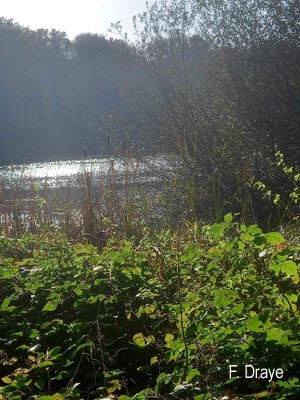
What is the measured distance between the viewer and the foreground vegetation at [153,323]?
1917 mm

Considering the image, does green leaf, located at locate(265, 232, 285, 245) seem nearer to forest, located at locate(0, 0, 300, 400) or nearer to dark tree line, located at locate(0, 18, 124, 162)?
forest, located at locate(0, 0, 300, 400)

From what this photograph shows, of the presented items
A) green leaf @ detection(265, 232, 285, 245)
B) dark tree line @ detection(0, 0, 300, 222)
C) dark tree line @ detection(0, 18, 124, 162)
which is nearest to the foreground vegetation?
green leaf @ detection(265, 232, 285, 245)

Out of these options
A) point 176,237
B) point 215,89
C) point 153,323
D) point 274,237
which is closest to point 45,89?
point 215,89

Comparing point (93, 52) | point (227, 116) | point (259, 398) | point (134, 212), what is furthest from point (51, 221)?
point (93, 52)

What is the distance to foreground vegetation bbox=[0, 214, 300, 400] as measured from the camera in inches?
75.5

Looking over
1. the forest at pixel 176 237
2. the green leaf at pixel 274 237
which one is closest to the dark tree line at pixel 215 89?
the forest at pixel 176 237

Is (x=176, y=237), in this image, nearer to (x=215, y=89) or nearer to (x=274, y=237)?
(x=274, y=237)

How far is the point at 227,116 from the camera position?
924cm

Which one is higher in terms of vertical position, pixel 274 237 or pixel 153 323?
pixel 274 237

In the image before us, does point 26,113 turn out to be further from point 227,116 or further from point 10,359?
point 10,359

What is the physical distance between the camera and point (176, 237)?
147 inches

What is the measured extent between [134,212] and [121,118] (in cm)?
543

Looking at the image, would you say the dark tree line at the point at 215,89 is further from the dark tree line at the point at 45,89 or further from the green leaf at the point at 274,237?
the dark tree line at the point at 45,89

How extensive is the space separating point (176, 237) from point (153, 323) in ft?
3.94
